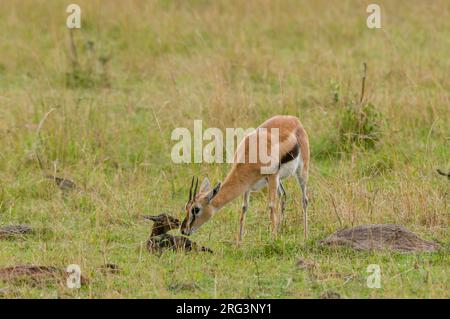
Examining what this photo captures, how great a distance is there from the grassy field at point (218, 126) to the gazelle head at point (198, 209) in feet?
0.73

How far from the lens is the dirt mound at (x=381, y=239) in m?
6.40

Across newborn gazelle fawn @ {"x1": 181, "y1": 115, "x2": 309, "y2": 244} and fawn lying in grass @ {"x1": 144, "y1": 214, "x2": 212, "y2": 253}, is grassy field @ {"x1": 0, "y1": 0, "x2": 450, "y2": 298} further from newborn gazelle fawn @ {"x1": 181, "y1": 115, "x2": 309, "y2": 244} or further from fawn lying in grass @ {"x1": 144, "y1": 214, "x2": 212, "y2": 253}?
newborn gazelle fawn @ {"x1": 181, "y1": 115, "x2": 309, "y2": 244}

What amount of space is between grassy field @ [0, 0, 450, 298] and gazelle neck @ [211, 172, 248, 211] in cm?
32

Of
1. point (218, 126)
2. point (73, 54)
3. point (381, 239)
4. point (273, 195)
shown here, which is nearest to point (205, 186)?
point (273, 195)

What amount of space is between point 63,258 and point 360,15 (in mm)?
7870

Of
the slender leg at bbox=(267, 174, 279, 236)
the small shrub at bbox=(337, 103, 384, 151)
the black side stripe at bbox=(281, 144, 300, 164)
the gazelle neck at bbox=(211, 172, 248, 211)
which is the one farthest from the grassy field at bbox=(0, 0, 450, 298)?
the black side stripe at bbox=(281, 144, 300, 164)

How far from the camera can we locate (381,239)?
646 centimetres

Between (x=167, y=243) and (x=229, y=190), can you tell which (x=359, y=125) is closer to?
(x=229, y=190)

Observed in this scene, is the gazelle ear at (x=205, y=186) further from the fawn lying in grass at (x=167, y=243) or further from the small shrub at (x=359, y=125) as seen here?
the small shrub at (x=359, y=125)

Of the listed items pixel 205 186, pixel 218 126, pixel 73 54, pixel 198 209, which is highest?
pixel 73 54

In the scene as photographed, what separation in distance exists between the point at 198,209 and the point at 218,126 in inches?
104

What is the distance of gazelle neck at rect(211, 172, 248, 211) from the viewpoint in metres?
6.74

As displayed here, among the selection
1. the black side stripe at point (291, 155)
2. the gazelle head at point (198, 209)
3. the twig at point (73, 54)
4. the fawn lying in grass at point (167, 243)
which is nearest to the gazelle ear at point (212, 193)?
the gazelle head at point (198, 209)
